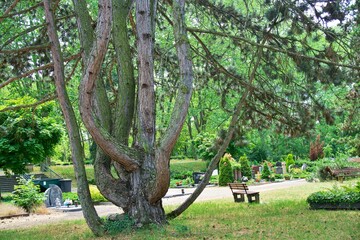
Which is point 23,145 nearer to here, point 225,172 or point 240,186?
point 240,186

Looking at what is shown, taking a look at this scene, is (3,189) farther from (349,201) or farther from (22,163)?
(349,201)

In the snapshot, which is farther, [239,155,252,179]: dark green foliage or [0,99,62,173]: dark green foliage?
[239,155,252,179]: dark green foliage

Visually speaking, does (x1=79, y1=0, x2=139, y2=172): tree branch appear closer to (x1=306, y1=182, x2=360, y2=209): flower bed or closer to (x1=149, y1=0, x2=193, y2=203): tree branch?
(x1=149, y1=0, x2=193, y2=203): tree branch

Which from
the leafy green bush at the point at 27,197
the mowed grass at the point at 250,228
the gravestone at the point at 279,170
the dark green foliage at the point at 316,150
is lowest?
the mowed grass at the point at 250,228

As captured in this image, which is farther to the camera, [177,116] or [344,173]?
[344,173]

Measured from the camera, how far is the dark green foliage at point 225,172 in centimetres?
2766

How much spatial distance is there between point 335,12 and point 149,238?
6.01 m

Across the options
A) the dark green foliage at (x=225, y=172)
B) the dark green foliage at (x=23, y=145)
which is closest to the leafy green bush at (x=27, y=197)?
the dark green foliage at (x=23, y=145)

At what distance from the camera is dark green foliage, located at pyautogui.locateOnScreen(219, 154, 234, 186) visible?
90.8 feet

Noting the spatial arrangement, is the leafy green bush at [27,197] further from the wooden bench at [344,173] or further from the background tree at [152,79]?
the wooden bench at [344,173]

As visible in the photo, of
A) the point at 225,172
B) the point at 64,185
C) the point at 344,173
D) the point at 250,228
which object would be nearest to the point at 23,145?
the point at 64,185

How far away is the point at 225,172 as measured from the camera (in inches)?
1105

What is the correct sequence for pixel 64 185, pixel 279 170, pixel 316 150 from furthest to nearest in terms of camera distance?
pixel 316 150 < pixel 279 170 < pixel 64 185

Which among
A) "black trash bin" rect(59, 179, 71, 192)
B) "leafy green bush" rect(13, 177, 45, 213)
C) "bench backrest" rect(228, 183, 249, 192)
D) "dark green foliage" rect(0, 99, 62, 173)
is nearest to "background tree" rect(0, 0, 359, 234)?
"bench backrest" rect(228, 183, 249, 192)
